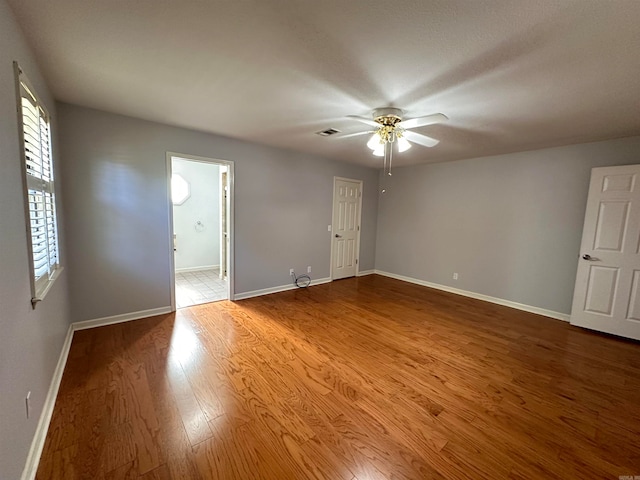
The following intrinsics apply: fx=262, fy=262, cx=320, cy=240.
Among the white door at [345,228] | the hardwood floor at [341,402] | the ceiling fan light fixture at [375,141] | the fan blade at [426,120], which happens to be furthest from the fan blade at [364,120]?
the white door at [345,228]

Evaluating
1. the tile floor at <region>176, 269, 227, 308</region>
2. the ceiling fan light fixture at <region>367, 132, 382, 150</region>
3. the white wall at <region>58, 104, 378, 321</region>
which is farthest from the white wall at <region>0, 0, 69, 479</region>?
the ceiling fan light fixture at <region>367, 132, 382, 150</region>

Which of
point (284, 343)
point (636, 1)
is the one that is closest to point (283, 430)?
point (284, 343)

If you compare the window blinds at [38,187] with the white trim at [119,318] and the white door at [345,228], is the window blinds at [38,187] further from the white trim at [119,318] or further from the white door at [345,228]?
the white door at [345,228]

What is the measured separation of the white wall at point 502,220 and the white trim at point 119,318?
447 cm

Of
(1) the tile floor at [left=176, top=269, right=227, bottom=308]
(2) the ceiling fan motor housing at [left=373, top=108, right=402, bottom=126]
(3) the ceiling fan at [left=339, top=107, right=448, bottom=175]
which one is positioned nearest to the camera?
(3) the ceiling fan at [left=339, top=107, right=448, bottom=175]

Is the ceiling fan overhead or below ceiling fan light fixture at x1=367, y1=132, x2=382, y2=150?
overhead

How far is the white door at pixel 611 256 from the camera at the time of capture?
3119mm

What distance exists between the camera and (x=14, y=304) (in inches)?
50.4

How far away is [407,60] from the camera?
5.62 feet

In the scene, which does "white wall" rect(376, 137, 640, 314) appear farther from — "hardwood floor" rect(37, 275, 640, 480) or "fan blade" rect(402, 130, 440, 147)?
"fan blade" rect(402, 130, 440, 147)

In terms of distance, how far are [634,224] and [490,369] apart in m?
2.62

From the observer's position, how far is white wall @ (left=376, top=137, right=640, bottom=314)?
11.9 ft

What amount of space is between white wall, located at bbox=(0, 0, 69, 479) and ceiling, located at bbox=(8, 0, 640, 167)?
0.35 m

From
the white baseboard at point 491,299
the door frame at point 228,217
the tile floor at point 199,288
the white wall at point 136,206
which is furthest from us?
the tile floor at point 199,288
